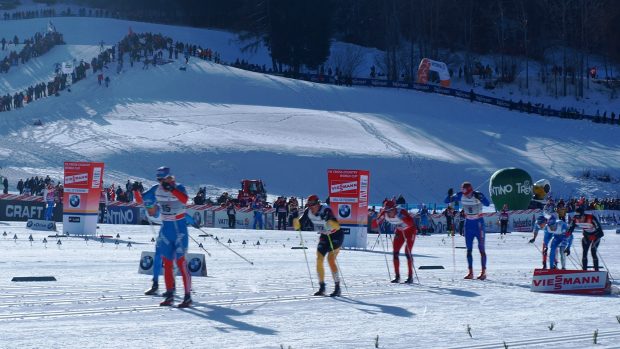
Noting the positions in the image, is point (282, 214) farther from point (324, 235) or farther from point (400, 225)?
point (324, 235)

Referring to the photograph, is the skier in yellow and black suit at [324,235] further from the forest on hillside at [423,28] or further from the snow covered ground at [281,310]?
the forest on hillside at [423,28]

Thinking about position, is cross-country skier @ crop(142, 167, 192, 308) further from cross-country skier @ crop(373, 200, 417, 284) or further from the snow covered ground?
cross-country skier @ crop(373, 200, 417, 284)

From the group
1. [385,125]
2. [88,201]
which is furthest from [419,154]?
[88,201]

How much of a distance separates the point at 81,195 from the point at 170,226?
16.1 meters

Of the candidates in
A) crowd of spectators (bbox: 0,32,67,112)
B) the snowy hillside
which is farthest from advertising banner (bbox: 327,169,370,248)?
crowd of spectators (bbox: 0,32,67,112)

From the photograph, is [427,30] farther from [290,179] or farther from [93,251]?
[93,251]

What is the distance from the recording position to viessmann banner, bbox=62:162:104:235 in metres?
30.0

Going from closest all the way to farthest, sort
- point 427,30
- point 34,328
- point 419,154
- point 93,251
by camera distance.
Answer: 1. point 34,328
2. point 93,251
3. point 419,154
4. point 427,30

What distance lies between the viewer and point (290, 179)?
55.9 m

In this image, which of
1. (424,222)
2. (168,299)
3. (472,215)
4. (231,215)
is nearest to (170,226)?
(168,299)

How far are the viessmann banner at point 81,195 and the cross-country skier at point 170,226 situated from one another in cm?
1584

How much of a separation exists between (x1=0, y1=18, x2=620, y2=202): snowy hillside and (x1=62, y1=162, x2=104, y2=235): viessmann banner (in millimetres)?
21350

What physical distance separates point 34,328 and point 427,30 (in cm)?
8883

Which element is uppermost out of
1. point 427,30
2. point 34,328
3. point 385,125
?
point 427,30
